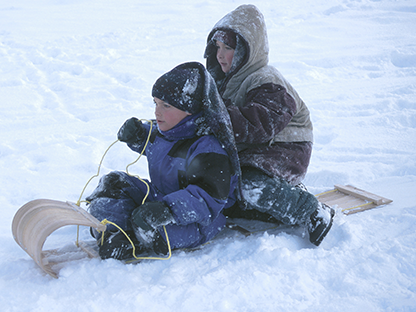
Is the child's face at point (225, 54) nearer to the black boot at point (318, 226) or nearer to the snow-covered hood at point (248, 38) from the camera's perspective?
the snow-covered hood at point (248, 38)

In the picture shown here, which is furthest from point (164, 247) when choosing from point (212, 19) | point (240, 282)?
point (212, 19)

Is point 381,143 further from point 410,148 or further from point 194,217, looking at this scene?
point 194,217

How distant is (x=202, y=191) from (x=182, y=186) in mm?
198

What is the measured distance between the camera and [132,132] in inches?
89.4

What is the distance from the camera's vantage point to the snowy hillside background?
1.76 metres

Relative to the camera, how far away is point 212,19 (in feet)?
33.8

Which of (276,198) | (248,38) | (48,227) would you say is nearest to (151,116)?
(248,38)

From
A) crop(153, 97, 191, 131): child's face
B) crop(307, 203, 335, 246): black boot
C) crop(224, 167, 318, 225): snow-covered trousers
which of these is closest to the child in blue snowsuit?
crop(153, 97, 191, 131): child's face

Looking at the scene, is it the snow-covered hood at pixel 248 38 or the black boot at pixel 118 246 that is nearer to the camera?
the black boot at pixel 118 246

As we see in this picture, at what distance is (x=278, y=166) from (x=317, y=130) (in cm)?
243

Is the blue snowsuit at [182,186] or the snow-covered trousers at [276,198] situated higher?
the blue snowsuit at [182,186]

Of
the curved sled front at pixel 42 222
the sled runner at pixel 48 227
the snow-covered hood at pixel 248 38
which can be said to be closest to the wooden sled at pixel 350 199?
the sled runner at pixel 48 227

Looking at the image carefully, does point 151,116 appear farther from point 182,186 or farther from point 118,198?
point 182,186

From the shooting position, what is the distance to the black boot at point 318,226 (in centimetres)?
232
